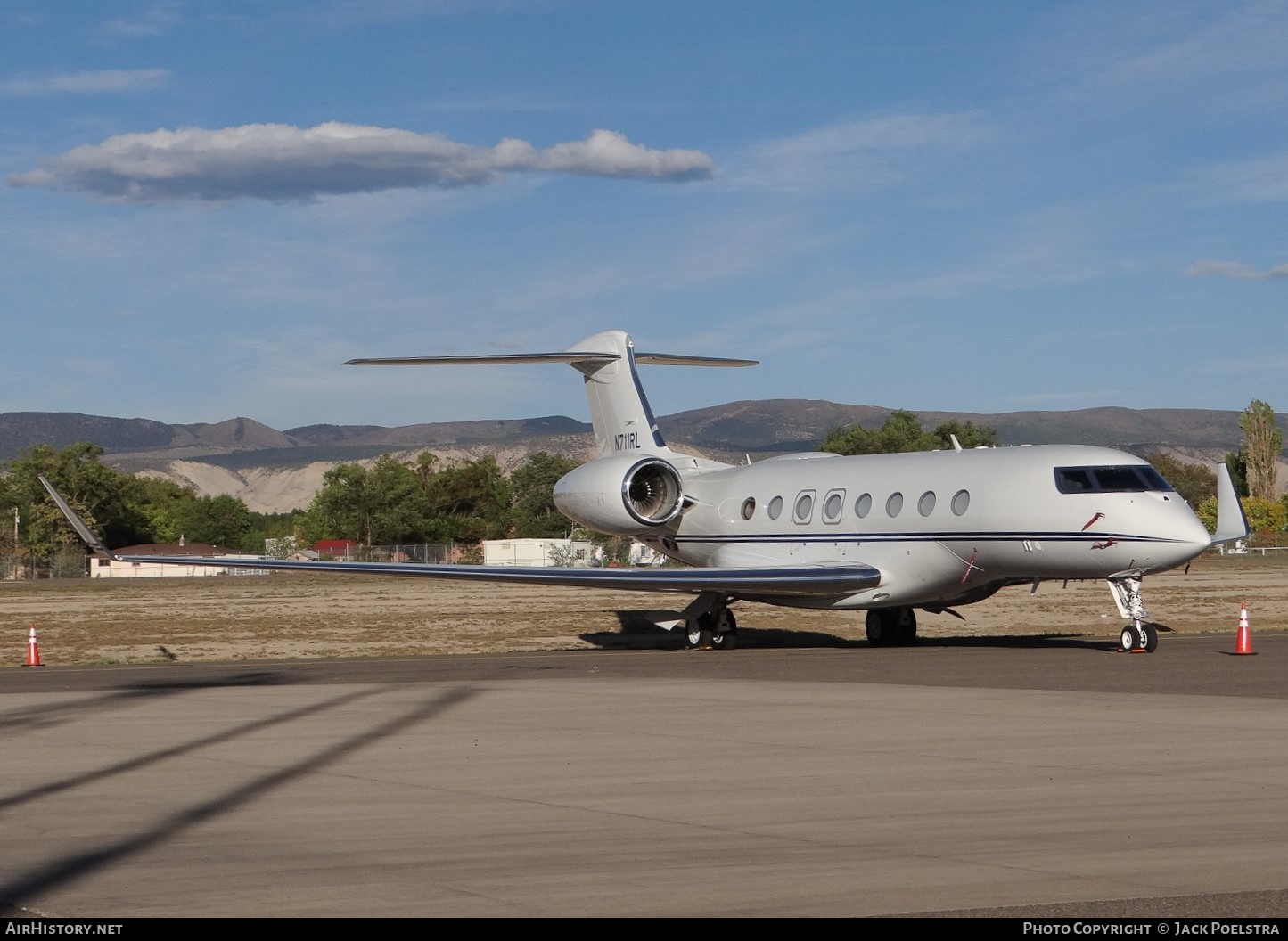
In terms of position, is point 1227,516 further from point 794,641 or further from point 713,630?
point 794,641

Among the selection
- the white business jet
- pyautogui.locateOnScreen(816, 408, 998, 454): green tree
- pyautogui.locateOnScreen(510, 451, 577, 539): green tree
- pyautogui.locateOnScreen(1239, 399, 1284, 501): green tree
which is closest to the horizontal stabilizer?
the white business jet

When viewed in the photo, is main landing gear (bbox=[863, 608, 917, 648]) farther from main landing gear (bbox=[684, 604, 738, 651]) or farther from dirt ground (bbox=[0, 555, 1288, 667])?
main landing gear (bbox=[684, 604, 738, 651])

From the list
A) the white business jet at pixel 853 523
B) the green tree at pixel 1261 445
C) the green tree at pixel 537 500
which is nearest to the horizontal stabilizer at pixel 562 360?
the white business jet at pixel 853 523

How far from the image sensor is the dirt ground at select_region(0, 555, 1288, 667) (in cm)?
2958

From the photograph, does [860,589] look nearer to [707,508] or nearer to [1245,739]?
[707,508]

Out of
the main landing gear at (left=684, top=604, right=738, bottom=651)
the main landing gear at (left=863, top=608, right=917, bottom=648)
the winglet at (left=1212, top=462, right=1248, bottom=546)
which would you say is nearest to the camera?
the winglet at (left=1212, top=462, right=1248, bottom=546)

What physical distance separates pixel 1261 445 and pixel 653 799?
147 m

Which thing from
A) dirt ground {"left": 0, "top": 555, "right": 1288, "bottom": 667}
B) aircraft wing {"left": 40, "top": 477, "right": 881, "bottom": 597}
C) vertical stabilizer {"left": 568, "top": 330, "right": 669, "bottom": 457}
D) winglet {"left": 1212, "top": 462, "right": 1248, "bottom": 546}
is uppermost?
vertical stabilizer {"left": 568, "top": 330, "right": 669, "bottom": 457}

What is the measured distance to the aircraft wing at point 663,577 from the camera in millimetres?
24875

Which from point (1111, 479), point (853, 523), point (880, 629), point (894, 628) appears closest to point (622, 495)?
point (853, 523)

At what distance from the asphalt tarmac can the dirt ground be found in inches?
435

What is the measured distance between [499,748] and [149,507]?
6351 inches
